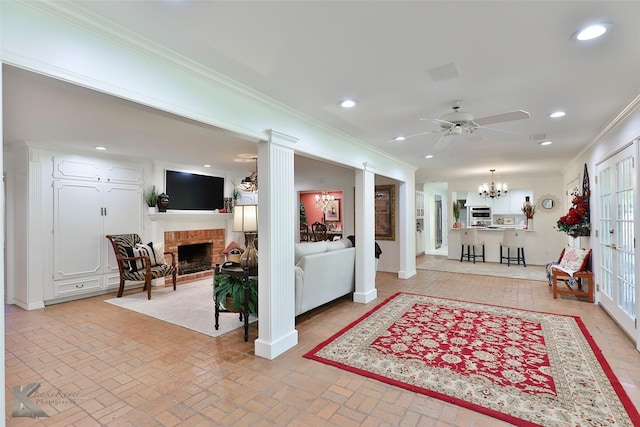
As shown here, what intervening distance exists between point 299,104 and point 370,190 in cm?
224

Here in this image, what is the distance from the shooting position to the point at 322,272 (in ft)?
13.9

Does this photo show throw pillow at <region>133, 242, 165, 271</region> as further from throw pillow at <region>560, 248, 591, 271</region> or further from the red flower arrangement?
the red flower arrangement

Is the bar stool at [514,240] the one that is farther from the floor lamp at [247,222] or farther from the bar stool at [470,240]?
the floor lamp at [247,222]

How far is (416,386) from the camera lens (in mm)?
2475

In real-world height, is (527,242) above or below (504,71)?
below

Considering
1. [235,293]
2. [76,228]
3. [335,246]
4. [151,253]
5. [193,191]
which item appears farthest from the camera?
[193,191]

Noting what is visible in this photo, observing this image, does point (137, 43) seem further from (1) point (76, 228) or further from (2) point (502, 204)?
(2) point (502, 204)

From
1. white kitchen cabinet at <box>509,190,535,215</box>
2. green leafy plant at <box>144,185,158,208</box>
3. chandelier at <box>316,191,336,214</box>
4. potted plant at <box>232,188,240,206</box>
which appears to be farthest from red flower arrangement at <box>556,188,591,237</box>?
green leafy plant at <box>144,185,158,208</box>

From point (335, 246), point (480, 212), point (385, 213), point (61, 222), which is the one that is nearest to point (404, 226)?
point (385, 213)

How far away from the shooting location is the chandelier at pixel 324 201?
9.89m

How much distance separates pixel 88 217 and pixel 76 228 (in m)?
0.24

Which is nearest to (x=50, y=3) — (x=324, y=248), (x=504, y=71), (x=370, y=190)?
(x=504, y=71)

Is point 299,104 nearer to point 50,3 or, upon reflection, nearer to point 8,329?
point 50,3

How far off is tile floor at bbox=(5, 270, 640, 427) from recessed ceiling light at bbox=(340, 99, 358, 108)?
245cm
